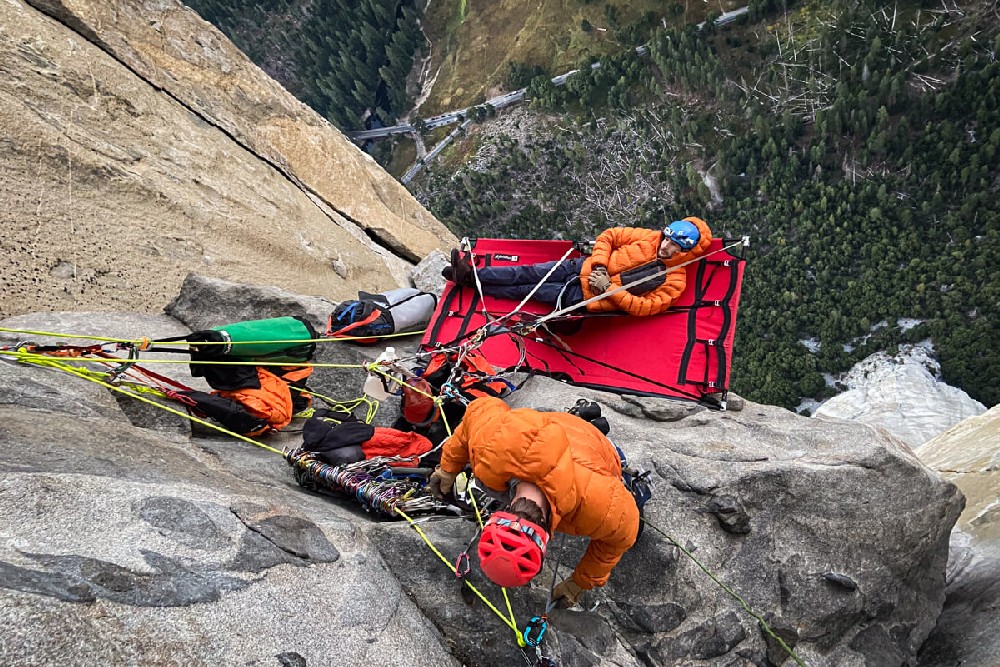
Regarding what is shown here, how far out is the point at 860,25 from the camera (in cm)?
4662

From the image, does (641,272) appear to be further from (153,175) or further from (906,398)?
(906,398)

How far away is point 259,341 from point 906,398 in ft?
126

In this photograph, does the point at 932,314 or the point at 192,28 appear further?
the point at 932,314

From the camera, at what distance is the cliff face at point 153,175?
604 cm

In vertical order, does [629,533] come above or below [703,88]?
below

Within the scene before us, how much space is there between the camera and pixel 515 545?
2.48 metres

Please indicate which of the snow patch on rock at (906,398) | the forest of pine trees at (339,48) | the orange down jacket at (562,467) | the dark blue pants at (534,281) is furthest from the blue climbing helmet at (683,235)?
the forest of pine trees at (339,48)

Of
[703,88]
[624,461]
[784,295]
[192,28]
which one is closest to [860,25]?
[703,88]

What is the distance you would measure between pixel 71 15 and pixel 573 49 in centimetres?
6138

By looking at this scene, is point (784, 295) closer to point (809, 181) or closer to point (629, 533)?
point (809, 181)

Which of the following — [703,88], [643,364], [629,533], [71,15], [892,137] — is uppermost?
[703,88]

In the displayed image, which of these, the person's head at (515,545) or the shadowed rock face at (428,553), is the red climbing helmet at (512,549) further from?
the shadowed rock face at (428,553)

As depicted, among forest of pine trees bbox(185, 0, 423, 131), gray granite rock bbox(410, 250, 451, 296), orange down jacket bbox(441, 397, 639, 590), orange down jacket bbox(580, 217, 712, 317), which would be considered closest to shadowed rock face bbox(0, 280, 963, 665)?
orange down jacket bbox(441, 397, 639, 590)

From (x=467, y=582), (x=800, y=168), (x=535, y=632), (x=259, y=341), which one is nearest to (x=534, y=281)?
(x=259, y=341)
